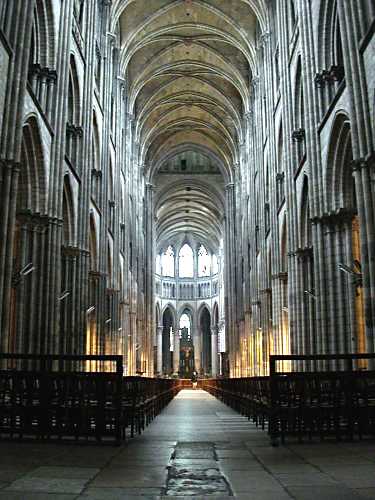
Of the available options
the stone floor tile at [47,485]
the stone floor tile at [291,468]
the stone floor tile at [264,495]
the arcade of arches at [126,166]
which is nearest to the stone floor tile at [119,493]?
the stone floor tile at [47,485]

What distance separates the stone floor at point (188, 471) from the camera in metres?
5.34

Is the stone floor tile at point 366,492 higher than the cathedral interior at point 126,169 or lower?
lower

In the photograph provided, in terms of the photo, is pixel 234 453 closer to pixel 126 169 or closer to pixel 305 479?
pixel 305 479

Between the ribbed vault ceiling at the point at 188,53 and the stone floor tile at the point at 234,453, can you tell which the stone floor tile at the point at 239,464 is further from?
the ribbed vault ceiling at the point at 188,53

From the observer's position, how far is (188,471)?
6.71 m

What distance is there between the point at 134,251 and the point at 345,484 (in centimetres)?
4029

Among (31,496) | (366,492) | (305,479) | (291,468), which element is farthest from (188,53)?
(31,496)

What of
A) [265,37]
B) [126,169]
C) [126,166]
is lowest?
[126,169]

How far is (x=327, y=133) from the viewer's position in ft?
59.1

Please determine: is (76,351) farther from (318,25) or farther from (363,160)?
(318,25)

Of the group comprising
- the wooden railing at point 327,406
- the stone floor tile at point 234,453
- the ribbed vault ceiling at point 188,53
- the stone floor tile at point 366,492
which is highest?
the ribbed vault ceiling at point 188,53

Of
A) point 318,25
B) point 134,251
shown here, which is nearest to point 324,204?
point 318,25

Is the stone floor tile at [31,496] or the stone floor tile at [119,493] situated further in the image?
the stone floor tile at [119,493]

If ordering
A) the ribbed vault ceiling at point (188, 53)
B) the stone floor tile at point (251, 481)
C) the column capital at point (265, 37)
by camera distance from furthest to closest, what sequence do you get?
the ribbed vault ceiling at point (188, 53)
the column capital at point (265, 37)
the stone floor tile at point (251, 481)
